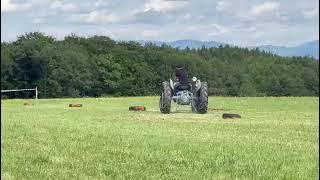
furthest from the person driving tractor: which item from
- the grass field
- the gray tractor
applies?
the grass field

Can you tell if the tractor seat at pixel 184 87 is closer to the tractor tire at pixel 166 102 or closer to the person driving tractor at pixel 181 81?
the person driving tractor at pixel 181 81

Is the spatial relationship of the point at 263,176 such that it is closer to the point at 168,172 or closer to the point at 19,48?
the point at 168,172

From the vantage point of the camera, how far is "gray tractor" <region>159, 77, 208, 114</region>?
76.3 ft

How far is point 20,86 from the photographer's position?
66.4 meters

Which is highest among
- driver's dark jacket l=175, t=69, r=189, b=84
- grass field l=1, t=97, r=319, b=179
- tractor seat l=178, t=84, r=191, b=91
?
driver's dark jacket l=175, t=69, r=189, b=84

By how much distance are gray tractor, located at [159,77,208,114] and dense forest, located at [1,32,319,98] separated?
3595 cm

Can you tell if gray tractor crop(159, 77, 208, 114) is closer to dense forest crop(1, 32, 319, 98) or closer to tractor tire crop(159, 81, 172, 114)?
tractor tire crop(159, 81, 172, 114)

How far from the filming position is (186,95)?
956 inches

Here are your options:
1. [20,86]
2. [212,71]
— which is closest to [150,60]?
[212,71]

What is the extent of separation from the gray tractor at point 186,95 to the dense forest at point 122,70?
35955 mm

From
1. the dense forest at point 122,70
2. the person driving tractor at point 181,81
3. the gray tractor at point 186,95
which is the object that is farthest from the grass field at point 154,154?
the dense forest at point 122,70

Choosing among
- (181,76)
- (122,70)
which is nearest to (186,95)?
(181,76)

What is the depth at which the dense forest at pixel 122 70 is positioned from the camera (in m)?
68.9

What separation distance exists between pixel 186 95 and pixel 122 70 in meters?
66.3
